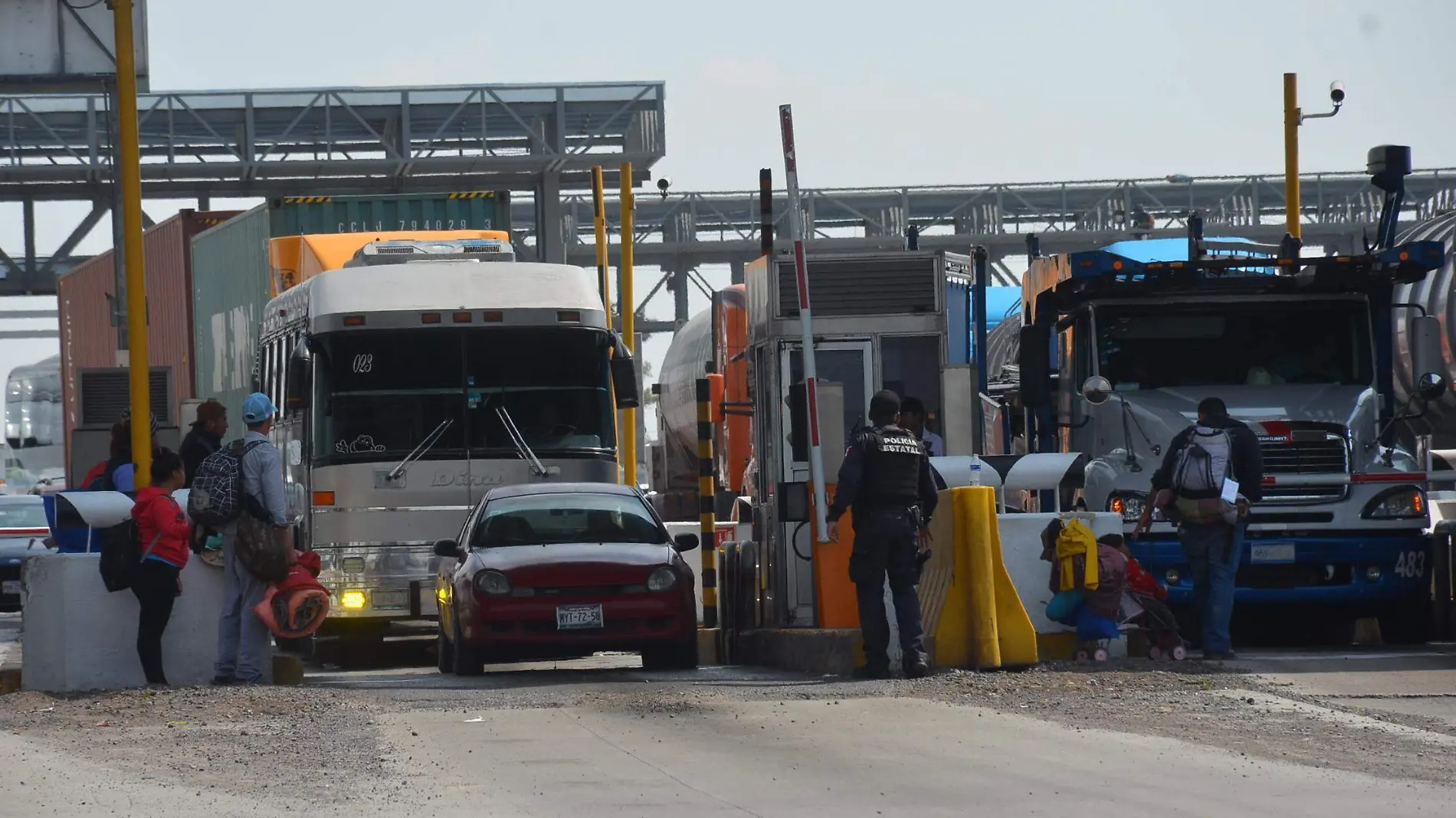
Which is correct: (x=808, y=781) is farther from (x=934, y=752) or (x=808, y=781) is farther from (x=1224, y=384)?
(x=1224, y=384)

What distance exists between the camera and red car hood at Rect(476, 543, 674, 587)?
15898mm

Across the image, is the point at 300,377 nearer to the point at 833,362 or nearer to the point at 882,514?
the point at 833,362

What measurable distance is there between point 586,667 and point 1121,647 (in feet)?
17.8

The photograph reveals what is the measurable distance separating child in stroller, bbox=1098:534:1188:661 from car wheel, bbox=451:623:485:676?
14.9 ft

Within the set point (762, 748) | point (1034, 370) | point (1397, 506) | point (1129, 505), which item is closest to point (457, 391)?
point (1034, 370)

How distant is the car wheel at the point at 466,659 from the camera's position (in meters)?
15.9

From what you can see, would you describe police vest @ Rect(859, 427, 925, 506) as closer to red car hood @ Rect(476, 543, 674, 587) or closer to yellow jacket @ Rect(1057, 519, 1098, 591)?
yellow jacket @ Rect(1057, 519, 1098, 591)

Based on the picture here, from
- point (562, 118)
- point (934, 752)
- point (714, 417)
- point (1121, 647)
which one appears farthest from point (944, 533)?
point (562, 118)

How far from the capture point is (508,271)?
1830 cm

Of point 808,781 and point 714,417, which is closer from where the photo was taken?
point 808,781

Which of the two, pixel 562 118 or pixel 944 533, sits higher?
pixel 562 118

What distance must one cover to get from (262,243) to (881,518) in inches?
452

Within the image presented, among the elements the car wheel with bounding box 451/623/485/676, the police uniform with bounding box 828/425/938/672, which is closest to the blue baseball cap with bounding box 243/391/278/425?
the car wheel with bounding box 451/623/485/676

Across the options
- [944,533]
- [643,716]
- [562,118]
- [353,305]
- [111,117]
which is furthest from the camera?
[562,118]
